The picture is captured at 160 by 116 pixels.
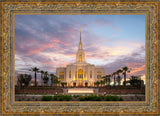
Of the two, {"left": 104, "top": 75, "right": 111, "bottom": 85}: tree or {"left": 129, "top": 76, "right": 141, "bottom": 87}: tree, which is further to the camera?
{"left": 104, "top": 75, "right": 111, "bottom": 85}: tree

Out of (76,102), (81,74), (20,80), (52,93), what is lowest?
(76,102)

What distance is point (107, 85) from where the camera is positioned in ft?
25.1

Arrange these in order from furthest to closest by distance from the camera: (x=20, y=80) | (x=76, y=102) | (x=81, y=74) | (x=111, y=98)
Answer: (x=81, y=74), (x=20, y=80), (x=111, y=98), (x=76, y=102)

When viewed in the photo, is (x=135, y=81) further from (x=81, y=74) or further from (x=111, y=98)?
(x=81, y=74)

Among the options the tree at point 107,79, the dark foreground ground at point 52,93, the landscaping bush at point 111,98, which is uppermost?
the tree at point 107,79

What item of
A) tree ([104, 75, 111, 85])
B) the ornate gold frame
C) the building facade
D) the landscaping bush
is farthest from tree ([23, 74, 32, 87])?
tree ([104, 75, 111, 85])

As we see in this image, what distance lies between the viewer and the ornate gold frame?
5586 millimetres

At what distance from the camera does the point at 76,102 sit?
5.65 metres

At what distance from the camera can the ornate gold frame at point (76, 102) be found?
5.59 metres

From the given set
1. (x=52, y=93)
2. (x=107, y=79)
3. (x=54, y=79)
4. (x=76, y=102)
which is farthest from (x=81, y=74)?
(x=76, y=102)

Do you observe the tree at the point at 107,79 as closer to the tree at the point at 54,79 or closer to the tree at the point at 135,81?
the tree at the point at 135,81

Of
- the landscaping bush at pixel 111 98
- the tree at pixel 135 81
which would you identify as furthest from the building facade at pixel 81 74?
the landscaping bush at pixel 111 98

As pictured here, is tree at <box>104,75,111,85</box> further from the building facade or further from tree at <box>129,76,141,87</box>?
tree at <box>129,76,141,87</box>

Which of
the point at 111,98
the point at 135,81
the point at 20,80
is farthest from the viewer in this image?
the point at 135,81
